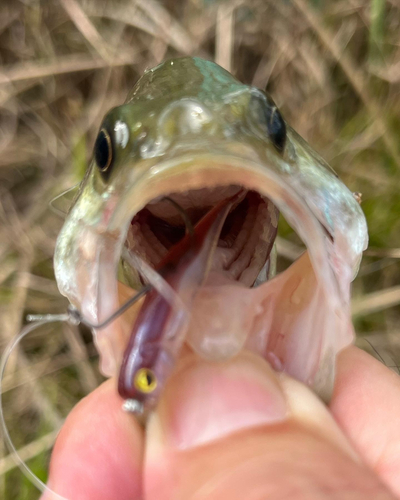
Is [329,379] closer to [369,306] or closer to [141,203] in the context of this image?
[141,203]

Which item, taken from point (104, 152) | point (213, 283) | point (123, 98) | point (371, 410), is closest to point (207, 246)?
point (213, 283)

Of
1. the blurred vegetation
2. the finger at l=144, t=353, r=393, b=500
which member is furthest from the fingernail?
the blurred vegetation

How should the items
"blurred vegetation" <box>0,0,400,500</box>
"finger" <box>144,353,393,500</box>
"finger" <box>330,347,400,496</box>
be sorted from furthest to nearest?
"blurred vegetation" <box>0,0,400,500</box> < "finger" <box>330,347,400,496</box> < "finger" <box>144,353,393,500</box>

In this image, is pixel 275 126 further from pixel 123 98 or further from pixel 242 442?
pixel 123 98

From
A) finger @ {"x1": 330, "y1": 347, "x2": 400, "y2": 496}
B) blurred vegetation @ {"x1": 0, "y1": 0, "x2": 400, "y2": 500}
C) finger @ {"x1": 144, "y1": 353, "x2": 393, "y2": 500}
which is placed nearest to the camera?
finger @ {"x1": 144, "y1": 353, "x2": 393, "y2": 500}

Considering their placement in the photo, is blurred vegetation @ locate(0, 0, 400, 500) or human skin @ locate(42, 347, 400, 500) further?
blurred vegetation @ locate(0, 0, 400, 500)

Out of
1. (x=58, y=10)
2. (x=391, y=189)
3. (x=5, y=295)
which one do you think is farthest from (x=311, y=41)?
(x=5, y=295)

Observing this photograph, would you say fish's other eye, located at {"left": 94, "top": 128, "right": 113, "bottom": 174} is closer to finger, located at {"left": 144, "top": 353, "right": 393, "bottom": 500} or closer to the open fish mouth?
the open fish mouth

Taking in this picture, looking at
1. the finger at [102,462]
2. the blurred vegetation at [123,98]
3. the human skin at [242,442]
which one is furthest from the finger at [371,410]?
the blurred vegetation at [123,98]
